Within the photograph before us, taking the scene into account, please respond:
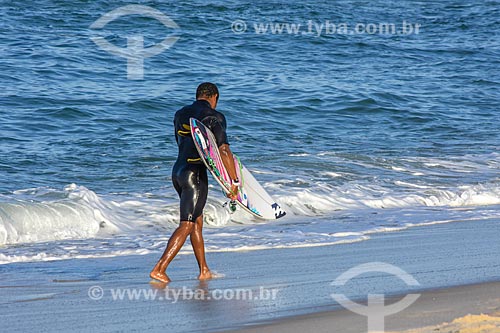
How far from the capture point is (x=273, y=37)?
23.4 meters

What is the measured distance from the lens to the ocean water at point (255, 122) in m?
8.90

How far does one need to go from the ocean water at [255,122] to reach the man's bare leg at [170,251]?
1431 mm

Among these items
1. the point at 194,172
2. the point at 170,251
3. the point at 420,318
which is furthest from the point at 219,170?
the point at 420,318

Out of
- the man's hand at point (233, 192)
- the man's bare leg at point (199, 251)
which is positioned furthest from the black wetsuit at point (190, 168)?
the man's hand at point (233, 192)

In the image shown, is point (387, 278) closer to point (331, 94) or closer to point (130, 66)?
point (331, 94)

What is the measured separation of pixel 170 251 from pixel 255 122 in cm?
944

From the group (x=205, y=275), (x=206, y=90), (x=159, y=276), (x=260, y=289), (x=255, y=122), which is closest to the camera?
(x=260, y=289)

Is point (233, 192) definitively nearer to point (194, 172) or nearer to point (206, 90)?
point (194, 172)

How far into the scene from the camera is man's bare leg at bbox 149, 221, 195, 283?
6.05m

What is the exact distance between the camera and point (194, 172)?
20.5 feet

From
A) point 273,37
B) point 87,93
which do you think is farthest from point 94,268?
point 273,37

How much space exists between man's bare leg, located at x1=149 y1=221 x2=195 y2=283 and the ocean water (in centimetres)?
143

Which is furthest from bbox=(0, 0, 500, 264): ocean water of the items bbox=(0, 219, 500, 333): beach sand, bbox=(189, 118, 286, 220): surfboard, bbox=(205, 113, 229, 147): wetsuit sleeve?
bbox=(205, 113, 229, 147): wetsuit sleeve

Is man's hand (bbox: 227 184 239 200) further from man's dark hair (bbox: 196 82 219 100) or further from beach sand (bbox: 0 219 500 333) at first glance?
man's dark hair (bbox: 196 82 219 100)
